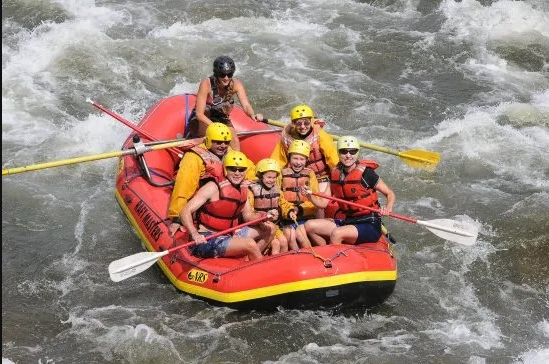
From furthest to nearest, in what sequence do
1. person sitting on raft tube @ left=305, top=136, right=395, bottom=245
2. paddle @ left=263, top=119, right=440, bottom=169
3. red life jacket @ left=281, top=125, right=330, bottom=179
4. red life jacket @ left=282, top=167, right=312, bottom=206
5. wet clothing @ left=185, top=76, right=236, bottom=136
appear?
paddle @ left=263, top=119, right=440, bottom=169
wet clothing @ left=185, top=76, right=236, bottom=136
red life jacket @ left=281, top=125, right=330, bottom=179
red life jacket @ left=282, top=167, right=312, bottom=206
person sitting on raft tube @ left=305, top=136, right=395, bottom=245

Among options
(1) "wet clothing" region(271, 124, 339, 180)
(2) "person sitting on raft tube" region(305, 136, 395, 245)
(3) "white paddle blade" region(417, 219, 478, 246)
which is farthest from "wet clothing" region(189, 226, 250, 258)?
(3) "white paddle blade" region(417, 219, 478, 246)

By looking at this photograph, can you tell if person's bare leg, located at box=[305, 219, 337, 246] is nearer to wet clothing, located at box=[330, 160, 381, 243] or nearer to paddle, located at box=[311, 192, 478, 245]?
wet clothing, located at box=[330, 160, 381, 243]

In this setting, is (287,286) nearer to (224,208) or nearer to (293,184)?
(224,208)

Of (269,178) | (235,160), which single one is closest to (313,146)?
(269,178)

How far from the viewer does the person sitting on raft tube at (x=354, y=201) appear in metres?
6.23

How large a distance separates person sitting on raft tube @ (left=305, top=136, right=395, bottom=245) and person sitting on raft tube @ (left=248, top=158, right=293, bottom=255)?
0.84 ft

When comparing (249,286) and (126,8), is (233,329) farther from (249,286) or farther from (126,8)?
(126,8)

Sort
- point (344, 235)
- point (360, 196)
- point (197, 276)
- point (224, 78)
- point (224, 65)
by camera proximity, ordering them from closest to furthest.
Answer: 1. point (197, 276)
2. point (344, 235)
3. point (360, 196)
4. point (224, 65)
5. point (224, 78)

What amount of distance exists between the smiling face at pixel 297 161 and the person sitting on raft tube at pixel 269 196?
0.60 feet

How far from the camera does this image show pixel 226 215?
20.2 ft

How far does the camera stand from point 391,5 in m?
13.6

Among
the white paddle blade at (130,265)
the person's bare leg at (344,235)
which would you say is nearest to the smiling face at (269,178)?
the person's bare leg at (344,235)

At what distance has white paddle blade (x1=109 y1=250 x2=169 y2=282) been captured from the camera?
5.97 m

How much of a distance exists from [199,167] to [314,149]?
43.6 inches
